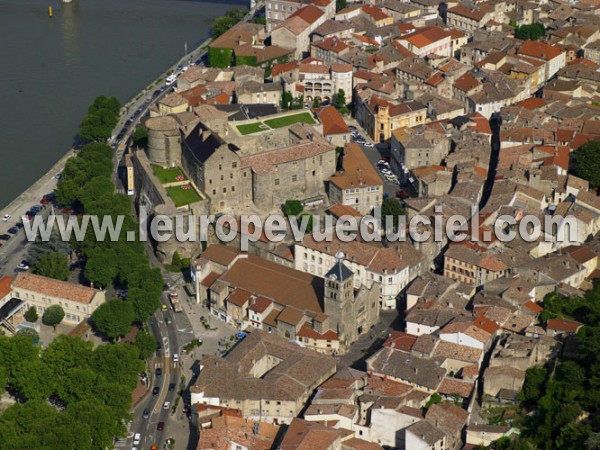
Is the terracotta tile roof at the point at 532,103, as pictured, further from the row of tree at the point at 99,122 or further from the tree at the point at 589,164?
the row of tree at the point at 99,122

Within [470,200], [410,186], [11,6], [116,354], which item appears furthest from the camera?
[11,6]

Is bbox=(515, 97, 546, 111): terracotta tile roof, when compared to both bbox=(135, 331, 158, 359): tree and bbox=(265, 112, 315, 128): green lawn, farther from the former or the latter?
bbox=(135, 331, 158, 359): tree

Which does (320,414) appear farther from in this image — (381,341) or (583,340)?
(583,340)

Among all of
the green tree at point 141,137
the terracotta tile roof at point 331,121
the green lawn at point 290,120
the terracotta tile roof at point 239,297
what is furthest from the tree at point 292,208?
the green tree at point 141,137

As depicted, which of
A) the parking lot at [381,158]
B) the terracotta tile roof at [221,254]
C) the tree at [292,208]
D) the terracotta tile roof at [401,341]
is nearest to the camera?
the terracotta tile roof at [401,341]

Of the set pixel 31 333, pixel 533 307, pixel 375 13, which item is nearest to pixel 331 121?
pixel 533 307

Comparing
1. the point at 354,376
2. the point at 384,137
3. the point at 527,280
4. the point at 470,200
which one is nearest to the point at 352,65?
the point at 384,137

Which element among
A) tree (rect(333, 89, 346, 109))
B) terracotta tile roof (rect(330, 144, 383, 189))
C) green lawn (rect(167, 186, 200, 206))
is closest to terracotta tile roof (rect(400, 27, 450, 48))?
tree (rect(333, 89, 346, 109))
